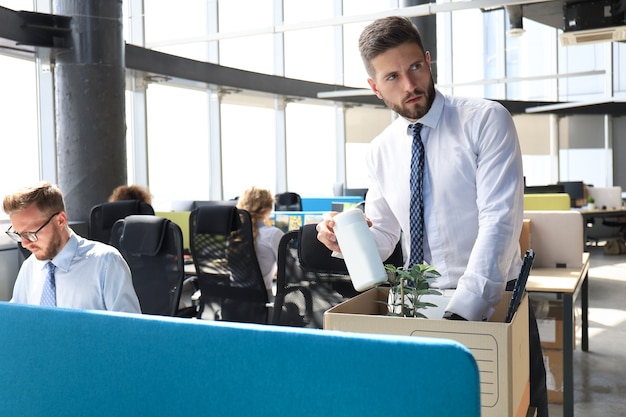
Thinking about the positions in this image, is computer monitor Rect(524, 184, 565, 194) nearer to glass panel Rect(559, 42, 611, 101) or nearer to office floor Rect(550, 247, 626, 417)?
office floor Rect(550, 247, 626, 417)

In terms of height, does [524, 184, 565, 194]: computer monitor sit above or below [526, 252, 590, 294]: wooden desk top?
above

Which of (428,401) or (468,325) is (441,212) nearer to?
(468,325)

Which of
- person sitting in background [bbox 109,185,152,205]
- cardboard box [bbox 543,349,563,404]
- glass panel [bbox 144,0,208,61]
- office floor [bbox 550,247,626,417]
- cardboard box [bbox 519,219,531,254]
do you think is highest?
glass panel [bbox 144,0,208,61]

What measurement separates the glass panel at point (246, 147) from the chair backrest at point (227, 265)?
21.3ft

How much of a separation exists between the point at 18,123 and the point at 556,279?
5.67 meters

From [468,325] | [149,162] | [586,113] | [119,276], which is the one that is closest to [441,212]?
[468,325]

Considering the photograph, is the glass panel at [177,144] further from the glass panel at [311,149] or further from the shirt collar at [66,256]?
the shirt collar at [66,256]

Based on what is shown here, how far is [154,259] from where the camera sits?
363cm

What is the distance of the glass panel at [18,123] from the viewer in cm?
695

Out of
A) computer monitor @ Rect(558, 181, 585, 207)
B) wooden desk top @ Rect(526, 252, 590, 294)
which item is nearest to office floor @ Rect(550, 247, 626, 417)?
wooden desk top @ Rect(526, 252, 590, 294)

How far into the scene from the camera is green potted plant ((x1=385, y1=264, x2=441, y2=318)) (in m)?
1.27

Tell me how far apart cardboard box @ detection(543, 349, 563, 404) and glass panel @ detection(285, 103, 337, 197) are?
838cm

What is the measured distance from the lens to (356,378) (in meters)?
0.90

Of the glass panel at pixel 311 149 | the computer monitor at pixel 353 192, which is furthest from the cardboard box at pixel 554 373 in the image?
the glass panel at pixel 311 149
